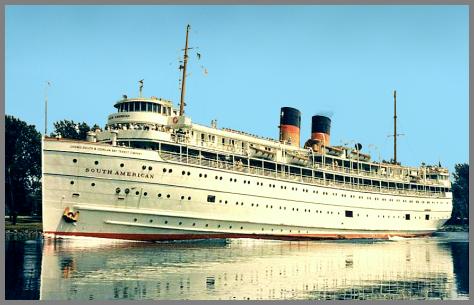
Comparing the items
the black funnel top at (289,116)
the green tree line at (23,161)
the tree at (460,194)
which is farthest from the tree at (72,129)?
the tree at (460,194)

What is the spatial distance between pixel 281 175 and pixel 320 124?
35.6ft

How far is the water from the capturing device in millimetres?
18656

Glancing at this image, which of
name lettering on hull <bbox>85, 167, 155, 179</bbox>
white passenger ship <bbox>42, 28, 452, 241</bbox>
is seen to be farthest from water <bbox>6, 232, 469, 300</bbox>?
name lettering on hull <bbox>85, 167, 155, 179</bbox>

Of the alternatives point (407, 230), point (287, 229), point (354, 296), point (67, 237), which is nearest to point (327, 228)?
point (287, 229)

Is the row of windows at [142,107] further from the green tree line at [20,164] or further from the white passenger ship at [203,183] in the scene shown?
the green tree line at [20,164]

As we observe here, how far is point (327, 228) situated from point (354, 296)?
26956 mm

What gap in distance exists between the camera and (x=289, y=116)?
164 feet

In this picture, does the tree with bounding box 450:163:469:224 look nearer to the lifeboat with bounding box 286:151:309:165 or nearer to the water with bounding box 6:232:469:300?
the lifeboat with bounding box 286:151:309:165

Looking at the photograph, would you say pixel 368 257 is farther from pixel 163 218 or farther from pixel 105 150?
pixel 105 150

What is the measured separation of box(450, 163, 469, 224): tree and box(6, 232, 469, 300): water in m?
68.1

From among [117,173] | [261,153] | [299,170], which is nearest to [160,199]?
[117,173]

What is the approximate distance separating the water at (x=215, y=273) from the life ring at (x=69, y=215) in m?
1.17

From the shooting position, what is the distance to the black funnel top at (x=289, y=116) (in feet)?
163

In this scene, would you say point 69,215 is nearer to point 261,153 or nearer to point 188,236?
point 188,236
